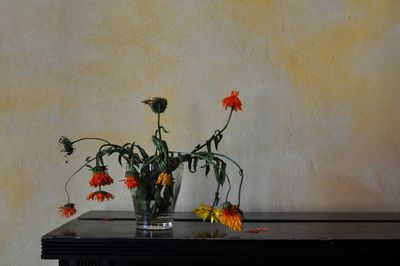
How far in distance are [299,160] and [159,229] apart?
59 cm

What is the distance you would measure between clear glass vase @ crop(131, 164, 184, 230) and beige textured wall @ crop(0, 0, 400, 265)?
397 millimetres

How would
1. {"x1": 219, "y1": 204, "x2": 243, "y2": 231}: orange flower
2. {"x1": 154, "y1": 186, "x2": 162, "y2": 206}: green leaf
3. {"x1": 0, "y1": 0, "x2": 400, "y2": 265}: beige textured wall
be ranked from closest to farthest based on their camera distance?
{"x1": 219, "y1": 204, "x2": 243, "y2": 231}: orange flower
{"x1": 154, "y1": 186, "x2": 162, "y2": 206}: green leaf
{"x1": 0, "y1": 0, "x2": 400, "y2": 265}: beige textured wall

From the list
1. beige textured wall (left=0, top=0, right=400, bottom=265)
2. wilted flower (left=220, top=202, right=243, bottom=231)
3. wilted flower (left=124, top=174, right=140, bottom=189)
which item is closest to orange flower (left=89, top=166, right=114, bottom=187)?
wilted flower (left=124, top=174, right=140, bottom=189)

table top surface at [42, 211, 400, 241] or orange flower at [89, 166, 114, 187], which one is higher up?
orange flower at [89, 166, 114, 187]

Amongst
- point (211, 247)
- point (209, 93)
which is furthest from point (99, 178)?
point (209, 93)

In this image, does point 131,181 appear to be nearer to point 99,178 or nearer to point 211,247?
point 99,178

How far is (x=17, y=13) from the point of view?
5.12 ft

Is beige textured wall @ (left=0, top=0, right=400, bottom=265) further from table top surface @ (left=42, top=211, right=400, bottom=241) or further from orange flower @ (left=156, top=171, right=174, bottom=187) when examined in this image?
orange flower @ (left=156, top=171, right=174, bottom=187)

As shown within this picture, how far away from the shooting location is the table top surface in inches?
42.1

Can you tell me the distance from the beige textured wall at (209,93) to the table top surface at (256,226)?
0.13 m

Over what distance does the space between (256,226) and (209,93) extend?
471 millimetres

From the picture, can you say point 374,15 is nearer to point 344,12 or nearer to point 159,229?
point 344,12

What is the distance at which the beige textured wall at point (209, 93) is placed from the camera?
5.04ft

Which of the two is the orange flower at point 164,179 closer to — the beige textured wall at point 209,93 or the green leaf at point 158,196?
the green leaf at point 158,196
